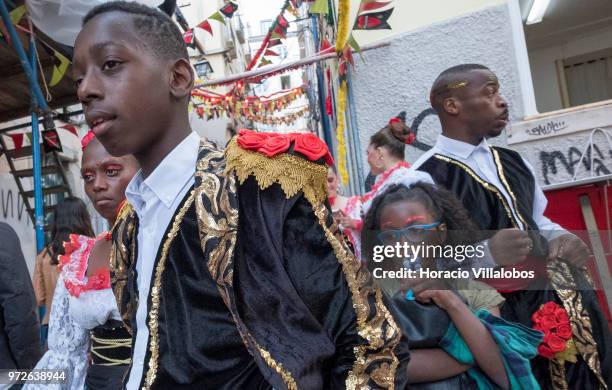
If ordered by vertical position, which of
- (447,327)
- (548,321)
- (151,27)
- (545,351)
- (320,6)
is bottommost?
(545,351)

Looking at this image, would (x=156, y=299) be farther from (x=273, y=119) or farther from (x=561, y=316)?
(x=273, y=119)

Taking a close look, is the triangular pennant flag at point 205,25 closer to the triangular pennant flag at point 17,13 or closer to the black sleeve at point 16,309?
the triangular pennant flag at point 17,13

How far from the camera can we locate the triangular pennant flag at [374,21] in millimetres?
4988

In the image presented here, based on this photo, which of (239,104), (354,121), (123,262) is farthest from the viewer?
(239,104)

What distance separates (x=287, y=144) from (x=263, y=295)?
34 centimetres

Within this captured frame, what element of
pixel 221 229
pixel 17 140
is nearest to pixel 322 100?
pixel 17 140

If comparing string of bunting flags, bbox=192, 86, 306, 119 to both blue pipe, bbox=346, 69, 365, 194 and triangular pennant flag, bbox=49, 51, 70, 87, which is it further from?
blue pipe, bbox=346, 69, 365, 194

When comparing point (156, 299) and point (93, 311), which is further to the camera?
point (93, 311)

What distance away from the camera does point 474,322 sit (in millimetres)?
1846

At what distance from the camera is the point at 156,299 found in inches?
47.3

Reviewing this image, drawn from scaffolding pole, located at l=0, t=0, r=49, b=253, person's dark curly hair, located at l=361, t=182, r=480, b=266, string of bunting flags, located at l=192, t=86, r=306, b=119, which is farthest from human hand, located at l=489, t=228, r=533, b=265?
string of bunting flags, located at l=192, t=86, r=306, b=119

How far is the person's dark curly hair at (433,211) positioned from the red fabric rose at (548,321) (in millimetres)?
423

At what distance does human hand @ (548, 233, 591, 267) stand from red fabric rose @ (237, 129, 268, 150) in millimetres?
1747

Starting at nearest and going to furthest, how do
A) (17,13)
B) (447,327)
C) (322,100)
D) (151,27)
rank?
(151,27) → (447,327) → (17,13) → (322,100)
